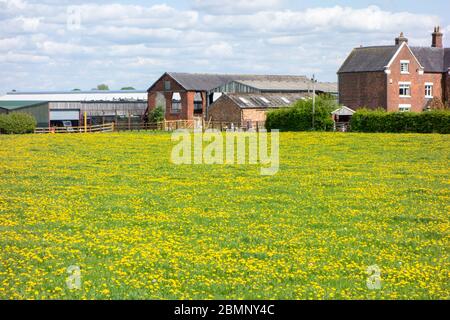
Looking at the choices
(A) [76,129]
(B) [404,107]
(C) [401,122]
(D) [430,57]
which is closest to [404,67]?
(B) [404,107]

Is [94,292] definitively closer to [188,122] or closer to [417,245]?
[417,245]

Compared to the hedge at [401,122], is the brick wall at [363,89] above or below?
above

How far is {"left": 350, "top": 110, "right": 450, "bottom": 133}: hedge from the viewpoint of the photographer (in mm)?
61938

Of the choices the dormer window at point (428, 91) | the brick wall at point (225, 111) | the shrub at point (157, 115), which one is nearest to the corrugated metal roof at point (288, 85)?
the brick wall at point (225, 111)

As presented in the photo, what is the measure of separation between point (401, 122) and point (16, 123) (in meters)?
41.6

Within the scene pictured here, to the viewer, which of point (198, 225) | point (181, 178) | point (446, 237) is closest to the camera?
point (446, 237)

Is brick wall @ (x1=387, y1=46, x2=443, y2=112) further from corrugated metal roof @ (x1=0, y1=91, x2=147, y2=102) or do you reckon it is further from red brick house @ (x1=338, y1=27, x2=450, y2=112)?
corrugated metal roof @ (x1=0, y1=91, x2=147, y2=102)

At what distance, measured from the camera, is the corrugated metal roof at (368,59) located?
3199 inches

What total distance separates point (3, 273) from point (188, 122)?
81560 mm

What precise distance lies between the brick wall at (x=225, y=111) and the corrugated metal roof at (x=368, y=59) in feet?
46.9

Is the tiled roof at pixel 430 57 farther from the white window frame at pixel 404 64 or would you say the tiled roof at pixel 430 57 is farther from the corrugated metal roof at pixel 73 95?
Result: the corrugated metal roof at pixel 73 95

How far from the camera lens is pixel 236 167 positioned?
114 feet
